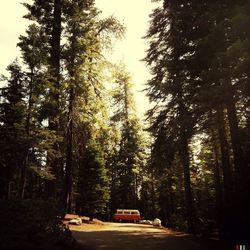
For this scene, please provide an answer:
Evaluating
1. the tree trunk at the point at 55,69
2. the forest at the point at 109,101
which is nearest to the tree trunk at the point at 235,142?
the forest at the point at 109,101

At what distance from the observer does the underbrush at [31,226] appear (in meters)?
7.31

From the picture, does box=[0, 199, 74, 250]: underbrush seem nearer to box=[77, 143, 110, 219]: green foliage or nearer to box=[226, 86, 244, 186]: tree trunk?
box=[226, 86, 244, 186]: tree trunk

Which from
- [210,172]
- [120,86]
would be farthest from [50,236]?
[120,86]

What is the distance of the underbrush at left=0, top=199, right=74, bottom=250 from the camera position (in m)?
7.31

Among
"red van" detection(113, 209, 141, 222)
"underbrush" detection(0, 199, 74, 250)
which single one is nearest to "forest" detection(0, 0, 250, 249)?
"underbrush" detection(0, 199, 74, 250)

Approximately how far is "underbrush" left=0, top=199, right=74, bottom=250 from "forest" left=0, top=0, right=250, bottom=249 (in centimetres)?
4

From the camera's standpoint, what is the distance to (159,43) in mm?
22516

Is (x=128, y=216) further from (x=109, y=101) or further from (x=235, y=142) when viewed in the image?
(x=235, y=142)

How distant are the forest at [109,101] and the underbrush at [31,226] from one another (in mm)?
37

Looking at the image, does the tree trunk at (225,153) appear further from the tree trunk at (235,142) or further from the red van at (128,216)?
the red van at (128,216)

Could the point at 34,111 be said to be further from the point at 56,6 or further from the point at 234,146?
the point at 234,146

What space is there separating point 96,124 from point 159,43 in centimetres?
706

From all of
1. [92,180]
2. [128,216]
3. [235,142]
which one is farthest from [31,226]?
[128,216]

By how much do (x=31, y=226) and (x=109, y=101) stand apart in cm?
1609
